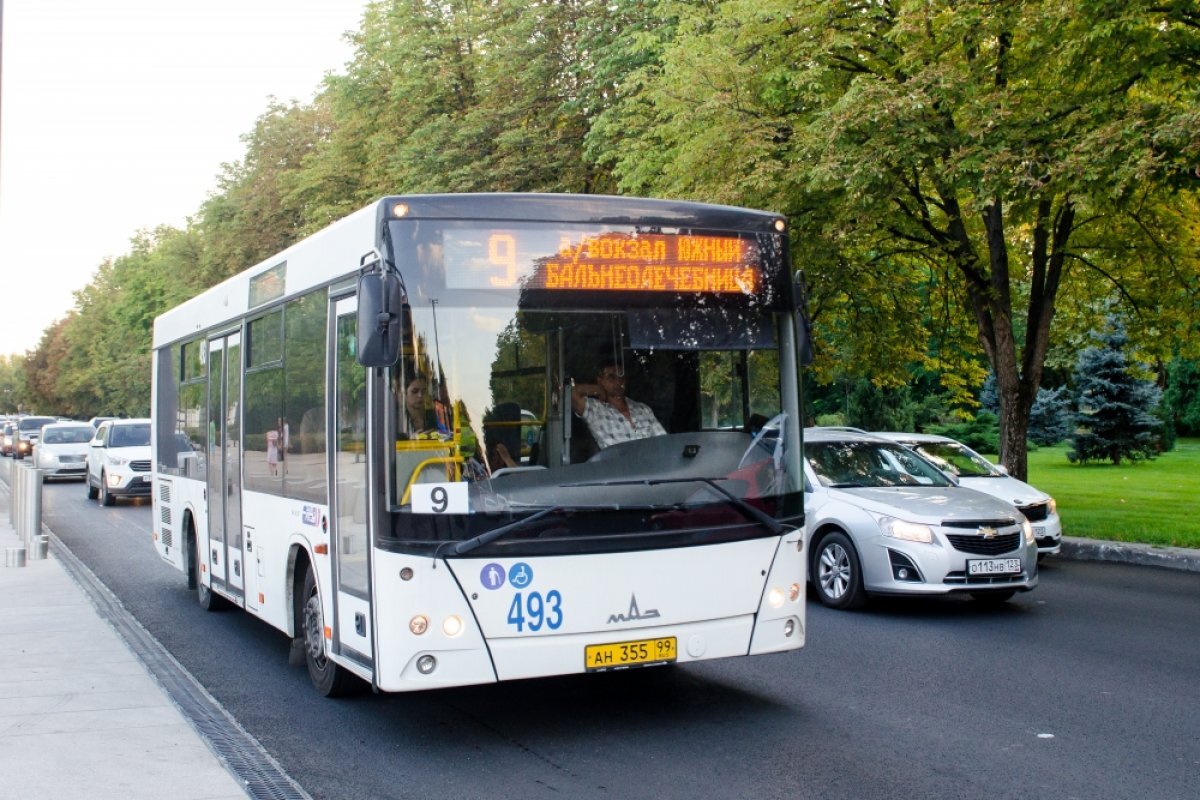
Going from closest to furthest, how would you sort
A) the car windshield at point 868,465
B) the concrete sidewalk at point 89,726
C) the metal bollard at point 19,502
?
the concrete sidewalk at point 89,726
the car windshield at point 868,465
the metal bollard at point 19,502

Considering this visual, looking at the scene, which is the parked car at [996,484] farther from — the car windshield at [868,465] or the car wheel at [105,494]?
the car wheel at [105,494]

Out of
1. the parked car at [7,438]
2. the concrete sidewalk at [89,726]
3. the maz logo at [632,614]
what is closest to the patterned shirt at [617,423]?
the maz logo at [632,614]

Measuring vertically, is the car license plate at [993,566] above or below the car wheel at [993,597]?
above

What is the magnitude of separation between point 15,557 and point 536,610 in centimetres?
1140

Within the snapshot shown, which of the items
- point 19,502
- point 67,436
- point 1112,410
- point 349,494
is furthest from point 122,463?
point 1112,410

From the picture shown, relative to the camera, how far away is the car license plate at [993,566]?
10.9 meters

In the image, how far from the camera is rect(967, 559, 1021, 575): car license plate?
10.9 meters

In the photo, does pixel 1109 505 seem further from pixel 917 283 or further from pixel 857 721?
Result: pixel 857 721

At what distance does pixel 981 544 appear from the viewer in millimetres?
10938

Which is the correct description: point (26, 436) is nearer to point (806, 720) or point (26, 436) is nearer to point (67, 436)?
point (67, 436)

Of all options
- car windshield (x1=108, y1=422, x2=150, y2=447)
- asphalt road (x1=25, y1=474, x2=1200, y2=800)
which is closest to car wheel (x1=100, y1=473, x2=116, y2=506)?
car windshield (x1=108, y1=422, x2=150, y2=447)

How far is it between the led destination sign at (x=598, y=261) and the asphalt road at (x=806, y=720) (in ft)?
8.18

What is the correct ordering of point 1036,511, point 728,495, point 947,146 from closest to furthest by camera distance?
point 728,495, point 1036,511, point 947,146

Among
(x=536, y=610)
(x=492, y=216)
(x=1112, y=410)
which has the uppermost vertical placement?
(x=492, y=216)
